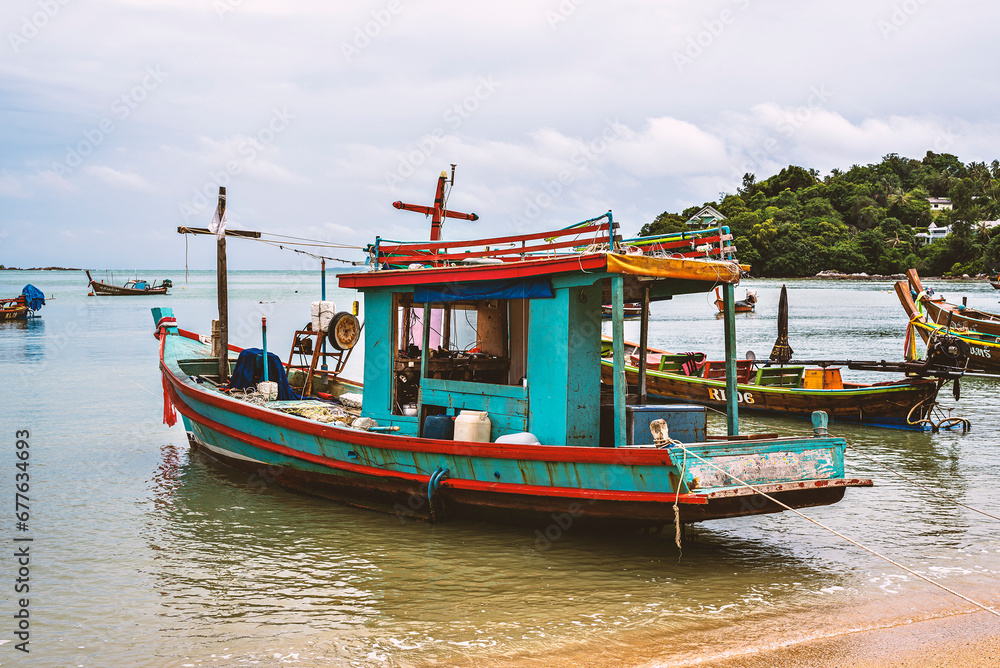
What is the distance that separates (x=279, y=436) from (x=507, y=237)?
14.0 ft

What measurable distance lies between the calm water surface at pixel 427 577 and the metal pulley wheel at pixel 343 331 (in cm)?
242

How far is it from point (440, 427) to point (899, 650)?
495cm

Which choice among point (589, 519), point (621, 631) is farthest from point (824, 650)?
point (589, 519)

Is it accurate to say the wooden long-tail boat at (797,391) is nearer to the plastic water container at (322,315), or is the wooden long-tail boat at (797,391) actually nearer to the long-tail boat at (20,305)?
the plastic water container at (322,315)

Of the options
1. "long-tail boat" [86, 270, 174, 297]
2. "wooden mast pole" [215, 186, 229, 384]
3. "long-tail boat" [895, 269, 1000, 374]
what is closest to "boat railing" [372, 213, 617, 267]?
"wooden mast pole" [215, 186, 229, 384]

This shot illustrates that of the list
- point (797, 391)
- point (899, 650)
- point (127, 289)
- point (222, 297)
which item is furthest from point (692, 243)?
point (127, 289)

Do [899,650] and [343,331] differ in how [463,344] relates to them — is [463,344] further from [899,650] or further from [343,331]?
[899,650]

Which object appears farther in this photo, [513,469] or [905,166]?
[905,166]

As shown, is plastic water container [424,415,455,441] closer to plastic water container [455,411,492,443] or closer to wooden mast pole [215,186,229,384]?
plastic water container [455,411,492,443]

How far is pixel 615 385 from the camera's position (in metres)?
7.46

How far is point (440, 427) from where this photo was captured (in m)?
8.90

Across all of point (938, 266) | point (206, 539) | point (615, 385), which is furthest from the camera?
point (938, 266)

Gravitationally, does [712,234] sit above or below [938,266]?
below

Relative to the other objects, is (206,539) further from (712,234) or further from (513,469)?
(712,234)
